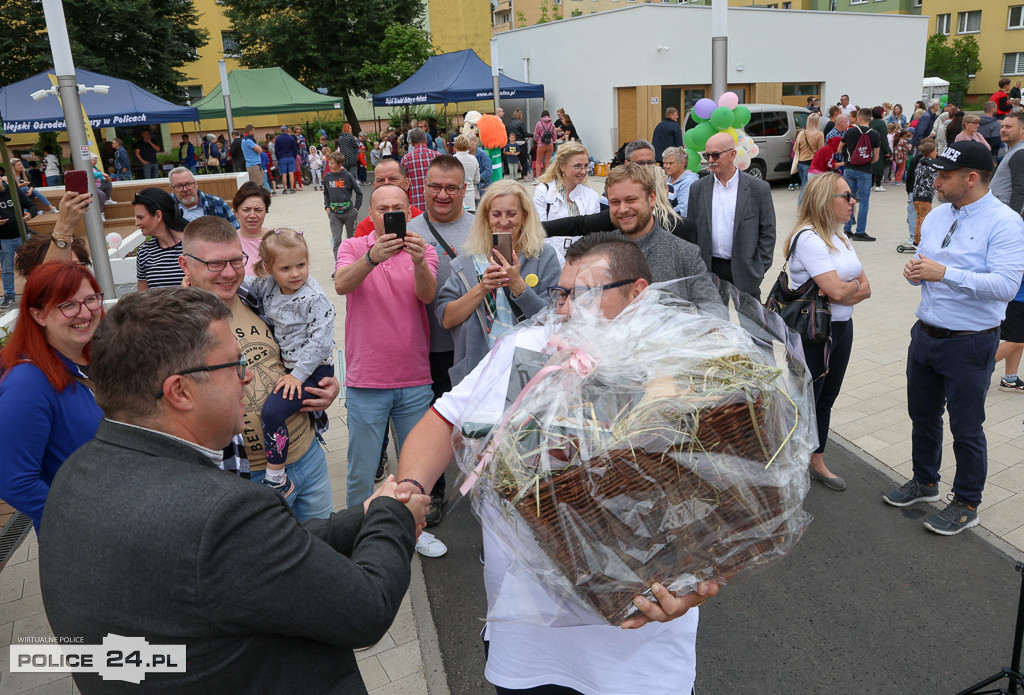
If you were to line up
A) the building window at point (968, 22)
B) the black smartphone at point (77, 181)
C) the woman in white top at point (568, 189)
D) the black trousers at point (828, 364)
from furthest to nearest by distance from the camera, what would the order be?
1. the building window at point (968, 22)
2. the woman in white top at point (568, 189)
3. the black smartphone at point (77, 181)
4. the black trousers at point (828, 364)

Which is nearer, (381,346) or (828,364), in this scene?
(381,346)

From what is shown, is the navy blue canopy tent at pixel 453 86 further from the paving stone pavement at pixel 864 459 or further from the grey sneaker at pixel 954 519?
the grey sneaker at pixel 954 519

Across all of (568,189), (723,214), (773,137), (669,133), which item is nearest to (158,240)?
(568,189)

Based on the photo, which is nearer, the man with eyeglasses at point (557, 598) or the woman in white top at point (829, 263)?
the man with eyeglasses at point (557, 598)

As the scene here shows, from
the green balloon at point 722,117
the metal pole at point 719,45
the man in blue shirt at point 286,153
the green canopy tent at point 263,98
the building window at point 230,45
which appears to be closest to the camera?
the green balloon at point 722,117

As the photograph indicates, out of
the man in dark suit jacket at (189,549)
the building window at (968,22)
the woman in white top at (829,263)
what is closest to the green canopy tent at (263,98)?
the woman in white top at (829,263)

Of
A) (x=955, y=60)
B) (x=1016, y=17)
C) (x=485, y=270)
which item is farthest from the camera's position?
(x=955, y=60)

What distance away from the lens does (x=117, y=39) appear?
111ft

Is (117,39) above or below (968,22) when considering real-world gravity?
below

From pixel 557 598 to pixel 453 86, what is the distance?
24563 mm

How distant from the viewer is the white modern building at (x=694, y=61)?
78.6 ft

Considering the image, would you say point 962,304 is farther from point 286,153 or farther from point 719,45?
point 286,153

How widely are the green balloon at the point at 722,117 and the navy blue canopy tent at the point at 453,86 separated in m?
17.4

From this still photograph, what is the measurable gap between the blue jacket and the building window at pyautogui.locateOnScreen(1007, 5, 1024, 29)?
2333 inches
